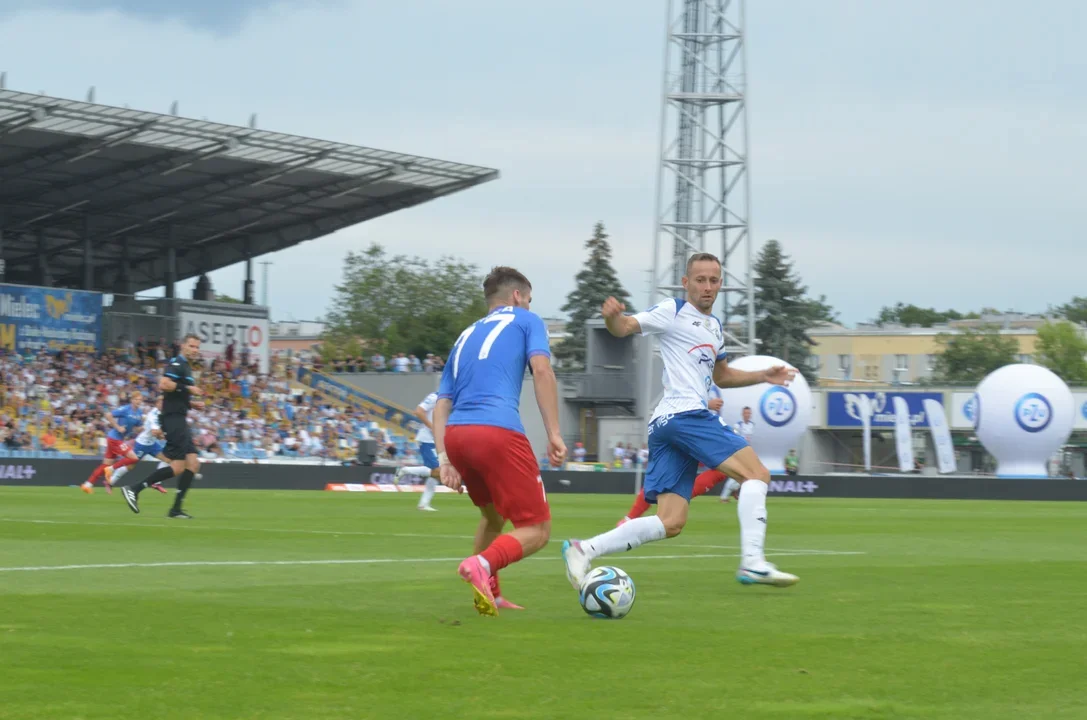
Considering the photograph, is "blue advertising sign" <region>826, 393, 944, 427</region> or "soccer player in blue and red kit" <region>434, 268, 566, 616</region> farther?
"blue advertising sign" <region>826, 393, 944, 427</region>

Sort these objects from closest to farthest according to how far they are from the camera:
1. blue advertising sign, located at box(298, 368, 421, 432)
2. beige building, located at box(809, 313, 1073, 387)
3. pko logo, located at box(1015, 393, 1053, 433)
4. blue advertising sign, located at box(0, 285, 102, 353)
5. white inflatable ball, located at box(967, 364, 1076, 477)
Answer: blue advertising sign, located at box(0, 285, 102, 353)
pko logo, located at box(1015, 393, 1053, 433)
white inflatable ball, located at box(967, 364, 1076, 477)
blue advertising sign, located at box(298, 368, 421, 432)
beige building, located at box(809, 313, 1073, 387)

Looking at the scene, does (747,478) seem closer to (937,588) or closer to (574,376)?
(937,588)

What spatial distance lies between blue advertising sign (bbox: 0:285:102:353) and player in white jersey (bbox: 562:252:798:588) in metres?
44.3

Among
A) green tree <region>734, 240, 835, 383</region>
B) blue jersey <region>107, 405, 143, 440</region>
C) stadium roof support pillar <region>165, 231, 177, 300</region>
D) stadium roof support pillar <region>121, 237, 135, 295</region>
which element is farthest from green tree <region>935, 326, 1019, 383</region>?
blue jersey <region>107, 405, 143, 440</region>

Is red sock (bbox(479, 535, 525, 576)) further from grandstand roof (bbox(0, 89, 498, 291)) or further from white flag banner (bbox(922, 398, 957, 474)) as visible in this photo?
white flag banner (bbox(922, 398, 957, 474))

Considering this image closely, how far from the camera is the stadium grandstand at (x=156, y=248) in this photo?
46031 mm

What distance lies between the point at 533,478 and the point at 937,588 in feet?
11.9

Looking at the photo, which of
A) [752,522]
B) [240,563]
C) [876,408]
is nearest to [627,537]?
[752,522]

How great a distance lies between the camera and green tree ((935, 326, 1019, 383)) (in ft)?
438

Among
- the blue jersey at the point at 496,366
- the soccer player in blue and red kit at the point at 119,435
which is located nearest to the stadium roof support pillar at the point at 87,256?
the soccer player in blue and red kit at the point at 119,435

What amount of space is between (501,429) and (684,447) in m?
1.88

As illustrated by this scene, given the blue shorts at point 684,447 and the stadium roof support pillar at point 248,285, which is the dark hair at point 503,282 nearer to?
the blue shorts at point 684,447

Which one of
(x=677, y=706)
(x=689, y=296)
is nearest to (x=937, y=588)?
(x=689, y=296)

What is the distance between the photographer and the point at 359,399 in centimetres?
5888
